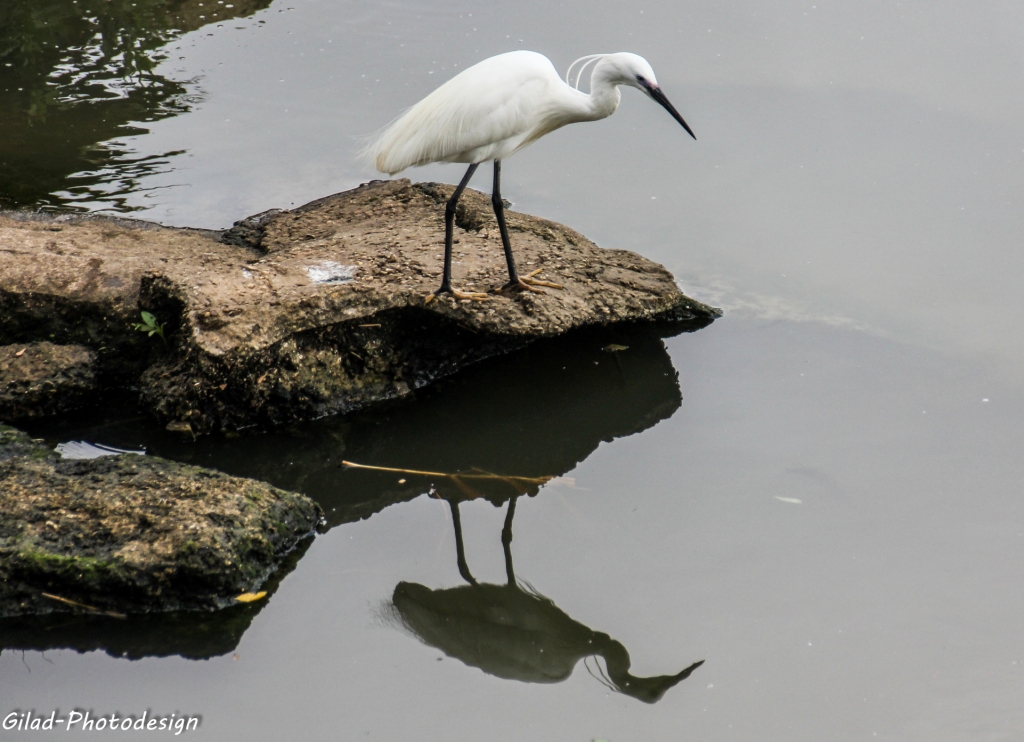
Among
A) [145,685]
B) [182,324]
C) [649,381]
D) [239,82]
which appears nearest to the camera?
[145,685]

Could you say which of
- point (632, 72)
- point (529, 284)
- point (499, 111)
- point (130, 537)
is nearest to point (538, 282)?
point (529, 284)

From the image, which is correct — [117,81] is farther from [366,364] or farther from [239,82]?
[366,364]

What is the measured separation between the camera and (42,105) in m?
7.05

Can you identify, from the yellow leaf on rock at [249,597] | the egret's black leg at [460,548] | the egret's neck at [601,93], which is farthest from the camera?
the egret's neck at [601,93]

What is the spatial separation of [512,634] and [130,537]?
1.32 m

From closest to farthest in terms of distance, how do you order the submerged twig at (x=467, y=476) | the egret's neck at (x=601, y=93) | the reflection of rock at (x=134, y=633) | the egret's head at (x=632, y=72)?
the reflection of rock at (x=134, y=633)
the submerged twig at (x=467, y=476)
the egret's head at (x=632, y=72)
the egret's neck at (x=601, y=93)

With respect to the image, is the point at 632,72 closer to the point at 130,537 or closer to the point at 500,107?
the point at 500,107

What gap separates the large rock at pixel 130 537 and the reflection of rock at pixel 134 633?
0.04 metres

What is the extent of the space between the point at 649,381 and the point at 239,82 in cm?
456

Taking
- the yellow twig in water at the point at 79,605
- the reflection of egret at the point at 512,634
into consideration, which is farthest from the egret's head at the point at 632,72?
the yellow twig in water at the point at 79,605

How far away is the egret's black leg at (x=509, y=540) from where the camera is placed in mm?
3598

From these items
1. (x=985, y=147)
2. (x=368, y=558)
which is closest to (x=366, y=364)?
(x=368, y=558)

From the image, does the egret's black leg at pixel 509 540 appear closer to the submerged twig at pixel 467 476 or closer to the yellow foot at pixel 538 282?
the submerged twig at pixel 467 476

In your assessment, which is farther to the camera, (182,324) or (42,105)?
(42,105)
